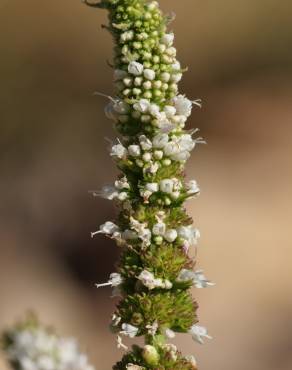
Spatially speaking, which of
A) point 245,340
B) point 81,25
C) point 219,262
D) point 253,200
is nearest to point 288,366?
point 245,340

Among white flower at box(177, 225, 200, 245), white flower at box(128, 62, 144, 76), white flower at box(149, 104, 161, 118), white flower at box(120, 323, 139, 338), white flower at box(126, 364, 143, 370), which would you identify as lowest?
white flower at box(126, 364, 143, 370)

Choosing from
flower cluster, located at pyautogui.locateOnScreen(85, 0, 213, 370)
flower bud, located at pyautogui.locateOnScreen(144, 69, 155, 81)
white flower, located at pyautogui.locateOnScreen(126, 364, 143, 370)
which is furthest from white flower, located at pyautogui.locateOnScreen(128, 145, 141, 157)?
white flower, located at pyautogui.locateOnScreen(126, 364, 143, 370)

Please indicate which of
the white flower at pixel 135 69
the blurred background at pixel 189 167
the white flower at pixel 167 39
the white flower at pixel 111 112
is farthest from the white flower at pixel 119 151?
the blurred background at pixel 189 167

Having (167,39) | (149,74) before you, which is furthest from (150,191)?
(167,39)

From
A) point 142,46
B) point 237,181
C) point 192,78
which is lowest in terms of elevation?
point 142,46

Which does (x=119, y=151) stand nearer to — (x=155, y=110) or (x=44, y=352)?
(x=155, y=110)

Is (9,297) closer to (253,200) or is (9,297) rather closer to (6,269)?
(6,269)

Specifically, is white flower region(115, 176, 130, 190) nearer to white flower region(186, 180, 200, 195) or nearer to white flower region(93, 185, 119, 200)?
white flower region(93, 185, 119, 200)
